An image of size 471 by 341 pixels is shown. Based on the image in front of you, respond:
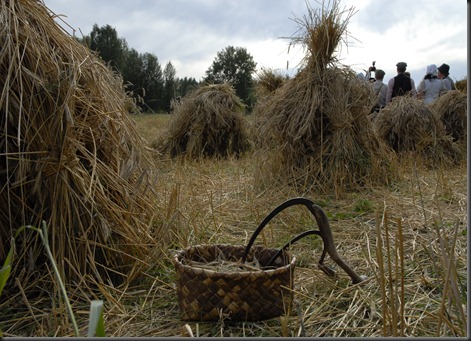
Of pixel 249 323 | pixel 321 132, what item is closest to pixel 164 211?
pixel 249 323

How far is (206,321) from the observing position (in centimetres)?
158

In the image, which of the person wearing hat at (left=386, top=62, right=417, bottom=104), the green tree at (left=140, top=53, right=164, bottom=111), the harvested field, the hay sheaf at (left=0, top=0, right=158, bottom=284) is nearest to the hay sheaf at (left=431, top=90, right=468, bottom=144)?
the person wearing hat at (left=386, top=62, right=417, bottom=104)

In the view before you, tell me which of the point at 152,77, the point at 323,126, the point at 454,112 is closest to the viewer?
the point at 323,126

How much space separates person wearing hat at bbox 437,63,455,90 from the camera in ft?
24.6

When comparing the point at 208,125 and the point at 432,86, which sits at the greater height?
the point at 432,86

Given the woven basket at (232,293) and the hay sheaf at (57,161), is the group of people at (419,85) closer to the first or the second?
the hay sheaf at (57,161)

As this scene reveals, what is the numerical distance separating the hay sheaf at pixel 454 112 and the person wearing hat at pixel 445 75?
2.57 feet

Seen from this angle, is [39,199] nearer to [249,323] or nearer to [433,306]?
[249,323]

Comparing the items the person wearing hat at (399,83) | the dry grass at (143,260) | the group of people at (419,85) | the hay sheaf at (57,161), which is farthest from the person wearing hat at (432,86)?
the hay sheaf at (57,161)

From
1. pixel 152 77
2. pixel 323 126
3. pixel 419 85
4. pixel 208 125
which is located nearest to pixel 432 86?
pixel 419 85

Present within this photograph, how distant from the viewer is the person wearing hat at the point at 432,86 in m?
7.41

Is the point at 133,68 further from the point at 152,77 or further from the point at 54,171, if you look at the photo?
the point at 54,171

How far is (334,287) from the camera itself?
184 centimetres

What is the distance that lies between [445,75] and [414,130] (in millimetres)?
2315
